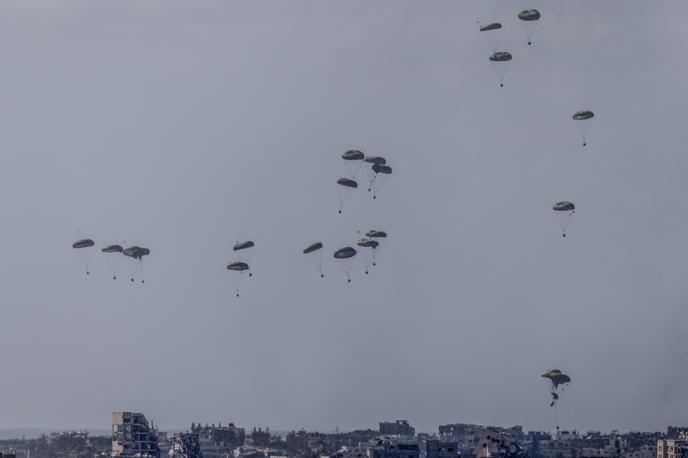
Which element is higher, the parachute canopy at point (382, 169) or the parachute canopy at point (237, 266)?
the parachute canopy at point (382, 169)

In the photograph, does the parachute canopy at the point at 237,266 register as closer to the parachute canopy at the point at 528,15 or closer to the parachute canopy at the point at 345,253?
the parachute canopy at the point at 345,253

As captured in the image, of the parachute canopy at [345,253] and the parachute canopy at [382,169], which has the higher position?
the parachute canopy at [382,169]

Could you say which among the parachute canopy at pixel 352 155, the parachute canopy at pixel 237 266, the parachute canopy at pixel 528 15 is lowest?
the parachute canopy at pixel 237 266

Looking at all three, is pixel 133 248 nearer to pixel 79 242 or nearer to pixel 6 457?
pixel 79 242

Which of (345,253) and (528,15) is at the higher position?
(528,15)

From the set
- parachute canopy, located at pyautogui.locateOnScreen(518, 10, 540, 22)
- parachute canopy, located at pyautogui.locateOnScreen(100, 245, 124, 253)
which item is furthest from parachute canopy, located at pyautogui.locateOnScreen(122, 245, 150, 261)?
parachute canopy, located at pyautogui.locateOnScreen(518, 10, 540, 22)

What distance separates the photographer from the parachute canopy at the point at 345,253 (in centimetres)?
17012

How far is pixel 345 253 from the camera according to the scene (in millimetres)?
170750

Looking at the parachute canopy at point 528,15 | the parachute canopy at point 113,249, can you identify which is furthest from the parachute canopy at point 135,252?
the parachute canopy at point 528,15

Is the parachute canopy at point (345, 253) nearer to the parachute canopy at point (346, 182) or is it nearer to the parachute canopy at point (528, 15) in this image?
the parachute canopy at point (346, 182)

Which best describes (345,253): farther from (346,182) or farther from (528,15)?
(528,15)

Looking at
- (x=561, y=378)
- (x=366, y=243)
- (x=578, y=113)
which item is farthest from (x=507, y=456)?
(x=578, y=113)

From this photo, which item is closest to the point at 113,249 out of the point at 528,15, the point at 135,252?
the point at 135,252

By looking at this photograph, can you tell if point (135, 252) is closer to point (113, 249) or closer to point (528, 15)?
point (113, 249)
